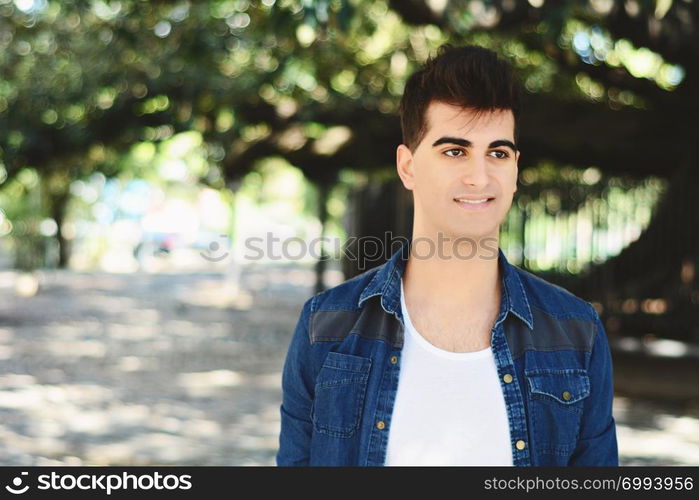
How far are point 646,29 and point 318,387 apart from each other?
7649 millimetres

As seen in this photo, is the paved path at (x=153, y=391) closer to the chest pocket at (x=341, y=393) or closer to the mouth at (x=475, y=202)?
the chest pocket at (x=341, y=393)

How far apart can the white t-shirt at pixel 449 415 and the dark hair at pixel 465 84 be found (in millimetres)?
542

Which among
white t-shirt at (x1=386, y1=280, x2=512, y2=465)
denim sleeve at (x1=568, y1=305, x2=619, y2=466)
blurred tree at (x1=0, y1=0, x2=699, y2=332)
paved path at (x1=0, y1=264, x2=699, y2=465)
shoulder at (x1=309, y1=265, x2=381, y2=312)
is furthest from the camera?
blurred tree at (x1=0, y1=0, x2=699, y2=332)

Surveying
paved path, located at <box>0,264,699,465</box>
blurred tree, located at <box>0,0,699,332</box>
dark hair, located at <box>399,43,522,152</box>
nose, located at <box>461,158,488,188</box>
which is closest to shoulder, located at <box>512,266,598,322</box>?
nose, located at <box>461,158,488,188</box>

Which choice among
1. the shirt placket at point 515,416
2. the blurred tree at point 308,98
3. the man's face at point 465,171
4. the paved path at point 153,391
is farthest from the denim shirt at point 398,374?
the blurred tree at point 308,98

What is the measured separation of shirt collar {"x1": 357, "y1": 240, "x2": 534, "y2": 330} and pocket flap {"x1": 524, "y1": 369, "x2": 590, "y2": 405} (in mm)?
117

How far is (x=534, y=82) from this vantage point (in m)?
12.6

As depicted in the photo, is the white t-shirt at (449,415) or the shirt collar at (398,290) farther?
the shirt collar at (398,290)

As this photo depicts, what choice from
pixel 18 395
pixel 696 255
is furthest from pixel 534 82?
pixel 18 395

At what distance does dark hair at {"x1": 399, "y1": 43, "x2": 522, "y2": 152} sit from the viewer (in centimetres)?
197

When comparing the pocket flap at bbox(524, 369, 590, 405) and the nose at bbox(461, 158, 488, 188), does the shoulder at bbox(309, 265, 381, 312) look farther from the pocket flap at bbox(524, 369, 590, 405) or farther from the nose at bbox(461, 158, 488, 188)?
the pocket flap at bbox(524, 369, 590, 405)

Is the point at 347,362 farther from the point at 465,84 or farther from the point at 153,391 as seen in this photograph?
the point at 153,391

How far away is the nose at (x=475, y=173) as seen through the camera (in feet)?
6.40

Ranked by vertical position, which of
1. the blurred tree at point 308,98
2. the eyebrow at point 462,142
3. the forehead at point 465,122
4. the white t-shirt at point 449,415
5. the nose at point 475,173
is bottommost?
the white t-shirt at point 449,415
